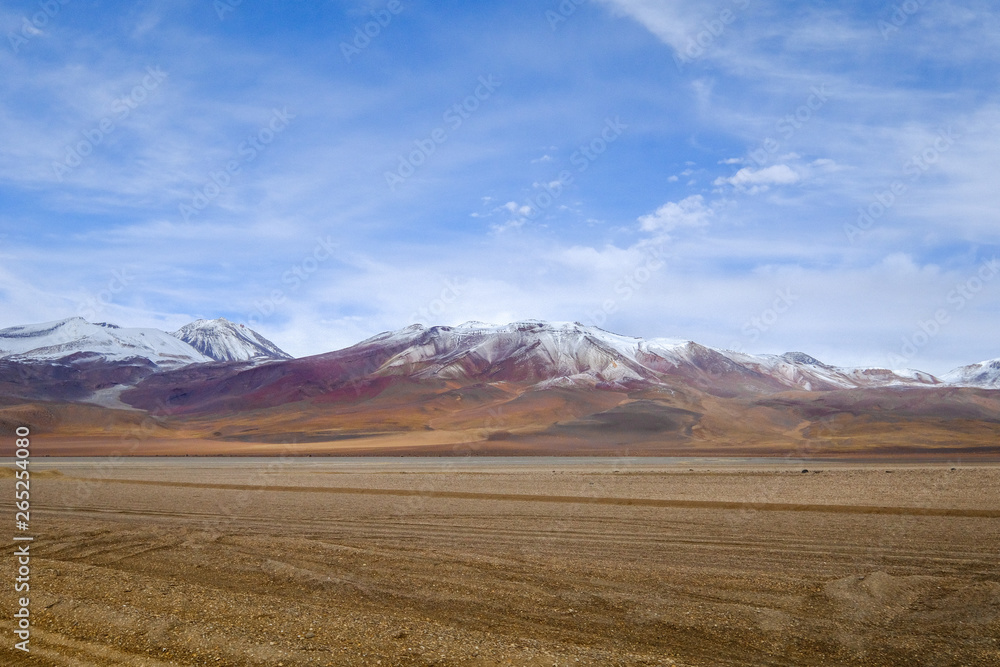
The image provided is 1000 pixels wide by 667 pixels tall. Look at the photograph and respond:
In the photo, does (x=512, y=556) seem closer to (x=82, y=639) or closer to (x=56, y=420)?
(x=82, y=639)

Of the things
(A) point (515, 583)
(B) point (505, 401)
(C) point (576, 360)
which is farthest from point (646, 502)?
(C) point (576, 360)

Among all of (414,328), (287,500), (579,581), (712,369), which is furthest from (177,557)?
(414,328)

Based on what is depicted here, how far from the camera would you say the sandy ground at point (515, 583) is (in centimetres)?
805

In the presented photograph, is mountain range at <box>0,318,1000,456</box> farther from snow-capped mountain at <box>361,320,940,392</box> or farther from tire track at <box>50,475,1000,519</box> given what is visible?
tire track at <box>50,475,1000,519</box>

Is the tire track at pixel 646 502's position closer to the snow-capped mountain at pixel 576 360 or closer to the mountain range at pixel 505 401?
the mountain range at pixel 505 401

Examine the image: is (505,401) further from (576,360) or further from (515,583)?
(515,583)

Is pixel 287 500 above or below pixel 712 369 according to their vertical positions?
below

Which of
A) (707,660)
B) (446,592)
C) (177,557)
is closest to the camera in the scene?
(707,660)

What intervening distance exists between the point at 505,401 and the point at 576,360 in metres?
46.6

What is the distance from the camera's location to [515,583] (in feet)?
37.0

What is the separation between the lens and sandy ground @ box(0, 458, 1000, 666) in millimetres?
8055

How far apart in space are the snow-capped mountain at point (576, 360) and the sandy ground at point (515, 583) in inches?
4614

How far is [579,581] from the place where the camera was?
11.4m

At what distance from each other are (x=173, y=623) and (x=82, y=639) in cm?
97
